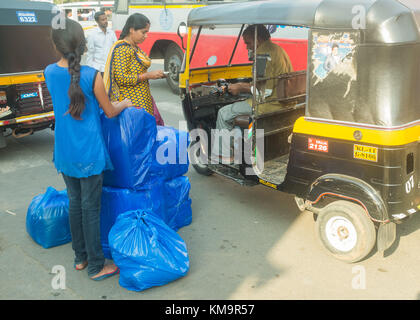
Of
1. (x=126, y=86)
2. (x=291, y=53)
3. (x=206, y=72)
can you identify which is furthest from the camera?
(x=291, y=53)

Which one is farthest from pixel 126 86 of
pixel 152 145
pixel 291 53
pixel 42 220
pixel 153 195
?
pixel 291 53

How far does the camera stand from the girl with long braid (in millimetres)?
3033

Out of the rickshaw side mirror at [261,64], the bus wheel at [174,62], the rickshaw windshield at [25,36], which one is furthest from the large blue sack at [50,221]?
the bus wheel at [174,62]

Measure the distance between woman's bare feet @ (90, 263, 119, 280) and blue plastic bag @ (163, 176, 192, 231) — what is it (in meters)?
0.69

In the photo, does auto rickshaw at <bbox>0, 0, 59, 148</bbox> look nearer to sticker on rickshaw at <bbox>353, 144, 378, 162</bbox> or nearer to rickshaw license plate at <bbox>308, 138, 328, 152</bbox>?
rickshaw license plate at <bbox>308, 138, 328, 152</bbox>

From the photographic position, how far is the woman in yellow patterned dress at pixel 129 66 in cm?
415

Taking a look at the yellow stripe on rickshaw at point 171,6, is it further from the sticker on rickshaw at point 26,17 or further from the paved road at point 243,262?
the paved road at point 243,262

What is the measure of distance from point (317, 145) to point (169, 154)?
1.29 m

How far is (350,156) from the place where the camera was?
3.46 meters

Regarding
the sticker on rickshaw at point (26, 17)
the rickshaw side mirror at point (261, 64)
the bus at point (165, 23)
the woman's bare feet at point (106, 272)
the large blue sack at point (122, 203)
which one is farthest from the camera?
the bus at point (165, 23)

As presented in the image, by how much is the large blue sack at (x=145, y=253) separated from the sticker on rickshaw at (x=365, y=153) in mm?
1521
